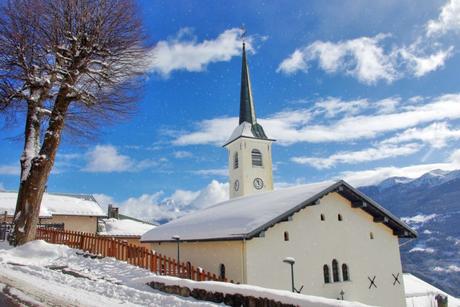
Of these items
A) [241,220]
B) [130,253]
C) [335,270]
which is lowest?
[335,270]

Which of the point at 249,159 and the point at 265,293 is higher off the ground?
the point at 249,159

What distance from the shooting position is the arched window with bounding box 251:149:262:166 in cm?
3584

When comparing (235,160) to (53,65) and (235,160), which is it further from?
(53,65)

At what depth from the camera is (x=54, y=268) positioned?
12.2m

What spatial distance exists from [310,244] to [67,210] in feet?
83.7

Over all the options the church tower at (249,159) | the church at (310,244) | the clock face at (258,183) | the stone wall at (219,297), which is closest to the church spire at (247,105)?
the church tower at (249,159)

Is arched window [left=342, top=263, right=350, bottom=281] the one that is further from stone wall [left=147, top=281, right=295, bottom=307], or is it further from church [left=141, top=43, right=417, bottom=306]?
stone wall [left=147, top=281, right=295, bottom=307]

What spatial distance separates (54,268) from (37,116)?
6704 mm

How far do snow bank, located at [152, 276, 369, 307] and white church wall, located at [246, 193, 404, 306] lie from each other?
6.99m

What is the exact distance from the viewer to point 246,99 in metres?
40.3

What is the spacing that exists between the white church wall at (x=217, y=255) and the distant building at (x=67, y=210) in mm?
17178

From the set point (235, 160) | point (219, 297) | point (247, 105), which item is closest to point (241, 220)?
point (219, 297)

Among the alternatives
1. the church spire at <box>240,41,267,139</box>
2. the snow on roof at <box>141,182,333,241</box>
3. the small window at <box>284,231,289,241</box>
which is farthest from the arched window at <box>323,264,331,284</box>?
the church spire at <box>240,41,267,139</box>

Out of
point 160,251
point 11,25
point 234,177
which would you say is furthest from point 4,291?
point 234,177
